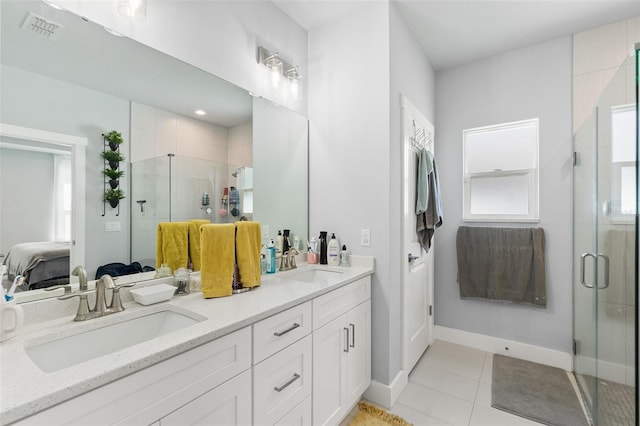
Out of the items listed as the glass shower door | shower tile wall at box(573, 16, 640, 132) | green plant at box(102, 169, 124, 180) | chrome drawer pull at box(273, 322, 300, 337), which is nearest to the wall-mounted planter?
green plant at box(102, 169, 124, 180)

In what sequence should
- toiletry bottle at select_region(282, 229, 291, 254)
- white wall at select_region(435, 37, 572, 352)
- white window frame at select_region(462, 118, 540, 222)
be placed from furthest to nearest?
white window frame at select_region(462, 118, 540, 222) → white wall at select_region(435, 37, 572, 352) → toiletry bottle at select_region(282, 229, 291, 254)

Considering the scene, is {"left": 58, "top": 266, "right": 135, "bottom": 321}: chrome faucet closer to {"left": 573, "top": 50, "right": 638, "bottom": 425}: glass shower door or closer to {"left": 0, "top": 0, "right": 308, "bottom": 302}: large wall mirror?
{"left": 0, "top": 0, "right": 308, "bottom": 302}: large wall mirror

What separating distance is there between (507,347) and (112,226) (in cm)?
324

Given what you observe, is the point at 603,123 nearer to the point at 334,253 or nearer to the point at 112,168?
the point at 334,253

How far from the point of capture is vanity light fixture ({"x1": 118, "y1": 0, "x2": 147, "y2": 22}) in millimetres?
1314

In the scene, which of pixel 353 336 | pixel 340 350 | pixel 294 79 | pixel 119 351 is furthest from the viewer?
pixel 294 79

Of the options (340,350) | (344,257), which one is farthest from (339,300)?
(344,257)

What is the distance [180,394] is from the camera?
3.01 feet

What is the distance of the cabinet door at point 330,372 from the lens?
152 centimetres

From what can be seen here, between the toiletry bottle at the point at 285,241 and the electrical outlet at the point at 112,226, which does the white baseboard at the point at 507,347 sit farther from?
the electrical outlet at the point at 112,226

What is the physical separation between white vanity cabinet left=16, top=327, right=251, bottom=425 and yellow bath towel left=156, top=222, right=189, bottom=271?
646 mm

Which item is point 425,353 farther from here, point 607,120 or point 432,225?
point 607,120

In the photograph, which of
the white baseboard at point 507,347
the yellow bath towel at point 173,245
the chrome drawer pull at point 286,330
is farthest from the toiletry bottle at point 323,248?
the white baseboard at point 507,347

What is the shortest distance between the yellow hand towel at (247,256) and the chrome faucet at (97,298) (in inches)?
21.3
